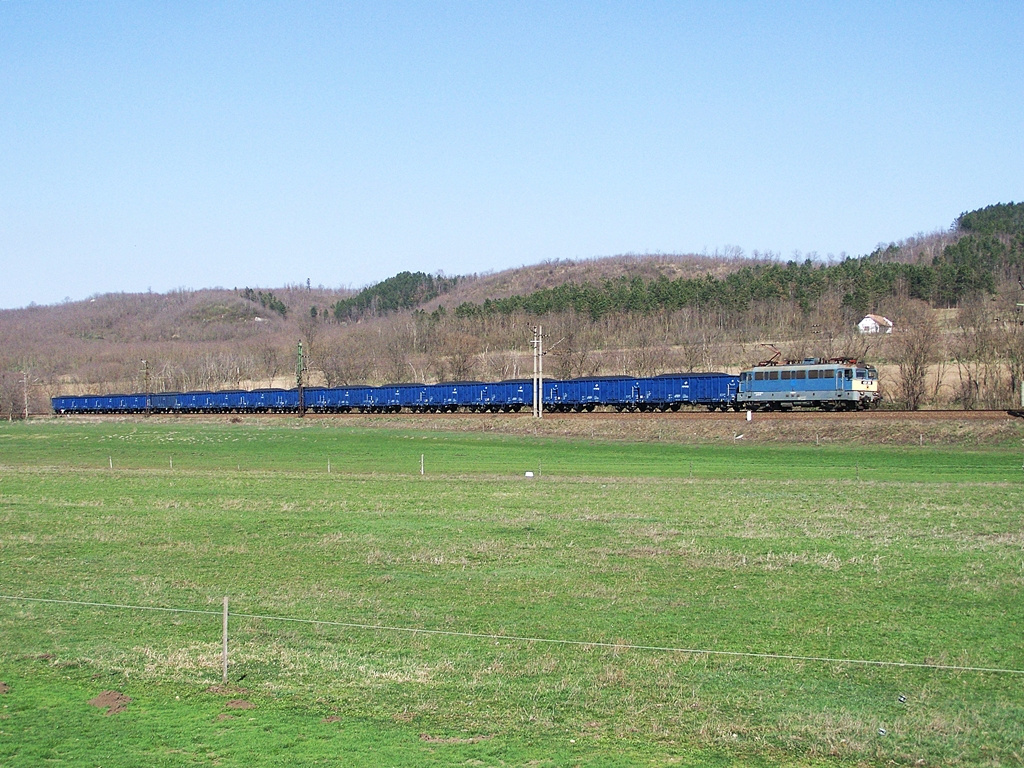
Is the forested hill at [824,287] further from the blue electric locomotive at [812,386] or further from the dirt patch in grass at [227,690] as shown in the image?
the dirt patch in grass at [227,690]

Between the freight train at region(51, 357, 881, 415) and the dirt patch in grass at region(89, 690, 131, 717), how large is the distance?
182ft

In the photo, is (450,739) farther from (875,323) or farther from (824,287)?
(824,287)

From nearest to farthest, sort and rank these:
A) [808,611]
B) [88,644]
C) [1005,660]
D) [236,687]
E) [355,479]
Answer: [236,687]
[1005,660]
[88,644]
[808,611]
[355,479]

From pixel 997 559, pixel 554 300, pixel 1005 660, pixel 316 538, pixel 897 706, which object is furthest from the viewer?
pixel 554 300

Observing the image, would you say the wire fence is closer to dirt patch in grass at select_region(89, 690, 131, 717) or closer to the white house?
dirt patch in grass at select_region(89, 690, 131, 717)

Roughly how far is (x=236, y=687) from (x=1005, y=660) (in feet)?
37.2

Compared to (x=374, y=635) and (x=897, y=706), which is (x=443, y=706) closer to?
(x=374, y=635)

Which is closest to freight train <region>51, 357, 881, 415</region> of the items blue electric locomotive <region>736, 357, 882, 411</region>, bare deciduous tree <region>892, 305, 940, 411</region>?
blue electric locomotive <region>736, 357, 882, 411</region>

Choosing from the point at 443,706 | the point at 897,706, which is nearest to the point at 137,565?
the point at 443,706

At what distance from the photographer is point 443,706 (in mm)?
12273

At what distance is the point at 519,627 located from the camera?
1595cm

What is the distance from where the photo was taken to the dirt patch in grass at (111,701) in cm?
1210

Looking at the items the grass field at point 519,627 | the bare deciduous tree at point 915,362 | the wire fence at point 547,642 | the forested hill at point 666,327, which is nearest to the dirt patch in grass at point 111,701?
the grass field at point 519,627

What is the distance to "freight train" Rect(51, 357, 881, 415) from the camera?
6253 centimetres
